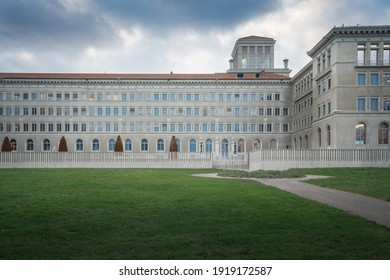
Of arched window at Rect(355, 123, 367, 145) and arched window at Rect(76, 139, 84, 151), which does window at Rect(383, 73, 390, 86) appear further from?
arched window at Rect(76, 139, 84, 151)

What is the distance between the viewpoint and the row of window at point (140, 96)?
76.4 m

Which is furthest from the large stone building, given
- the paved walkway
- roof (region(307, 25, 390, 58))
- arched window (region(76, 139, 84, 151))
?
the paved walkway

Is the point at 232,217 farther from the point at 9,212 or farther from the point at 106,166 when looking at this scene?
the point at 106,166

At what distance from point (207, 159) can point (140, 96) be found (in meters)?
41.5

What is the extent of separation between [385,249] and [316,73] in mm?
54783

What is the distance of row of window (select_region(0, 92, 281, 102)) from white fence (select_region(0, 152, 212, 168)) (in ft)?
130

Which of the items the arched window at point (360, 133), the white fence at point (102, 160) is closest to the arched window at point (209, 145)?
the arched window at point (360, 133)

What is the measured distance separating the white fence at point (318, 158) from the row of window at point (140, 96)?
4358cm

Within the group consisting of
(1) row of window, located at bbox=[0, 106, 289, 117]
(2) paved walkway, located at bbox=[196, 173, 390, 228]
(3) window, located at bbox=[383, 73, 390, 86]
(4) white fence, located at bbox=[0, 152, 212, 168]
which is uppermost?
(3) window, located at bbox=[383, 73, 390, 86]

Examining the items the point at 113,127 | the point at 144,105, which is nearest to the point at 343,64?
the point at 144,105

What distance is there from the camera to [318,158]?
1307 inches

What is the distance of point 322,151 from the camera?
33.2m

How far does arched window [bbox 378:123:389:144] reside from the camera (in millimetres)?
48250

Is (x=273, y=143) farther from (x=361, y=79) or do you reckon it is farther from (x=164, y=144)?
(x=361, y=79)
